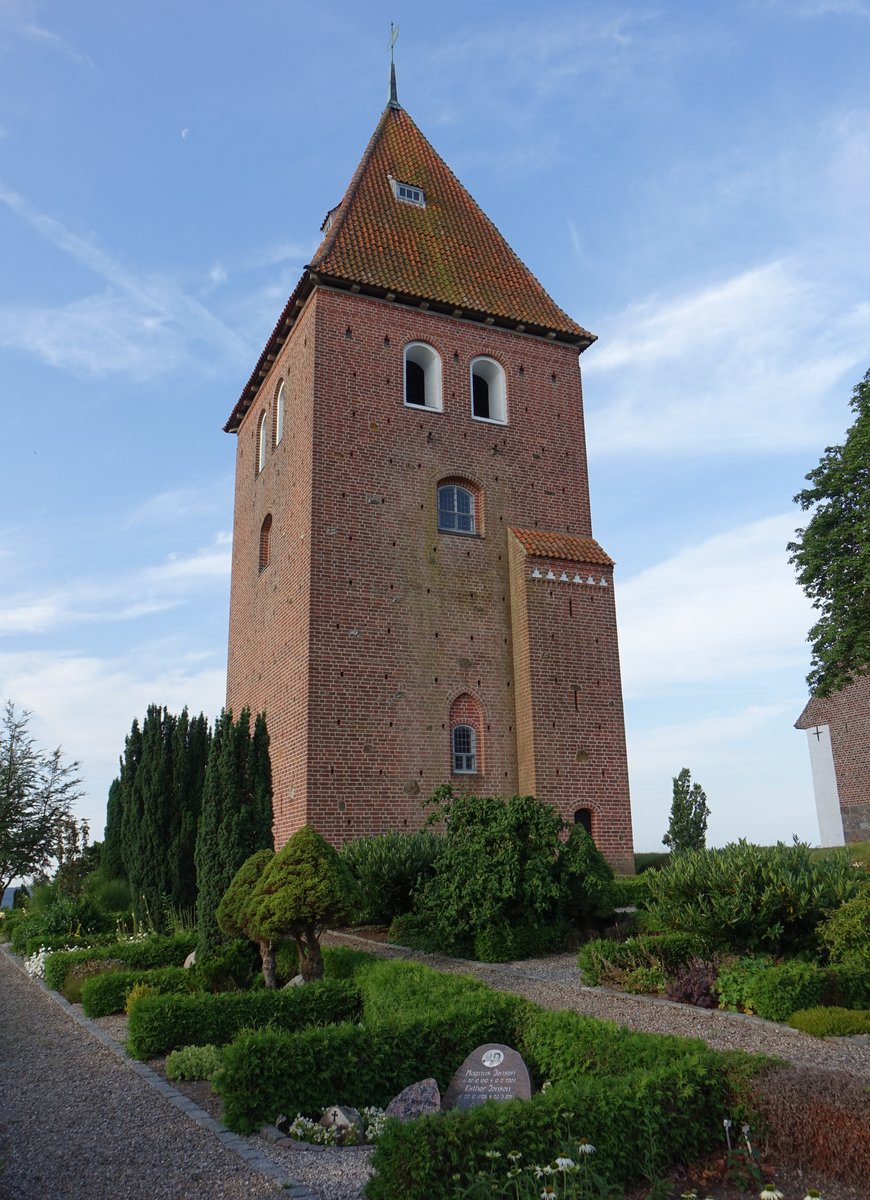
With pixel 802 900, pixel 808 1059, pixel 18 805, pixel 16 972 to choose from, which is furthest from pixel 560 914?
pixel 18 805

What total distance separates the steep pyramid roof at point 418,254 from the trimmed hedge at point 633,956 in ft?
44.1

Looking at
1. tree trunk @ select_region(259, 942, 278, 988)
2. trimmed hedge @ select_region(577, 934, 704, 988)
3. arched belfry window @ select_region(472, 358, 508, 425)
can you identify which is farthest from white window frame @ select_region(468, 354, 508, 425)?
trimmed hedge @ select_region(577, 934, 704, 988)

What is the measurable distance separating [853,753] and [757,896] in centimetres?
1882

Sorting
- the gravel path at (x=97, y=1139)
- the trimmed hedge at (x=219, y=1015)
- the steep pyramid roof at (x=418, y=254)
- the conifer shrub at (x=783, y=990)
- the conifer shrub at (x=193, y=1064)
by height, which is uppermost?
the steep pyramid roof at (x=418, y=254)

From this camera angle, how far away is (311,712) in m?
15.6

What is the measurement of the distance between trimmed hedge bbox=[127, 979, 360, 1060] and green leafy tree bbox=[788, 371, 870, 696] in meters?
13.8

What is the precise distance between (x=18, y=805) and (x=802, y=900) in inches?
898

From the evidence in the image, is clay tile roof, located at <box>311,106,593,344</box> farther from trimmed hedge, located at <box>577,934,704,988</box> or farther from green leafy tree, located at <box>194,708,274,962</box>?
trimmed hedge, located at <box>577,934,704,988</box>

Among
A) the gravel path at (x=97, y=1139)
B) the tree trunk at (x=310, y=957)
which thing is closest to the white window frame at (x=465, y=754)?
the tree trunk at (x=310, y=957)

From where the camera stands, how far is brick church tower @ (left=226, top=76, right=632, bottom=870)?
16219mm

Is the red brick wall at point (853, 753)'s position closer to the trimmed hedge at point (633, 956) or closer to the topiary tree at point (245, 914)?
the trimmed hedge at point (633, 956)

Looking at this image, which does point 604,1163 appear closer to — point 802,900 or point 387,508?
point 802,900

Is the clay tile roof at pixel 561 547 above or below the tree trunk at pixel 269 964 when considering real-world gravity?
above

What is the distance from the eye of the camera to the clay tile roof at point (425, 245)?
18812mm
